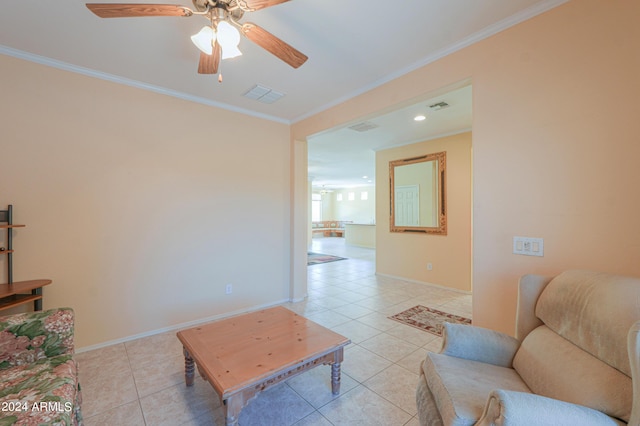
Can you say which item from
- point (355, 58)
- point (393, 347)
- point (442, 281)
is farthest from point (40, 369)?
point (442, 281)

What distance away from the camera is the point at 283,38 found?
2.11 metres

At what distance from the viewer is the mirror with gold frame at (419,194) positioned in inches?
187

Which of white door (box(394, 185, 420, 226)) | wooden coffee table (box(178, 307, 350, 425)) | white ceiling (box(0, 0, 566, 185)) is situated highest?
white ceiling (box(0, 0, 566, 185))

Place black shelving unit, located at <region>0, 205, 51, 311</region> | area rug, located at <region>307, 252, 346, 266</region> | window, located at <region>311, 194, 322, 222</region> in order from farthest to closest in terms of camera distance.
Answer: window, located at <region>311, 194, 322, 222</region> → area rug, located at <region>307, 252, 346, 266</region> → black shelving unit, located at <region>0, 205, 51, 311</region>

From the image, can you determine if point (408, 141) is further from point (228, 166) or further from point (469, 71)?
point (228, 166)

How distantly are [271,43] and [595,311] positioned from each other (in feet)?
7.04

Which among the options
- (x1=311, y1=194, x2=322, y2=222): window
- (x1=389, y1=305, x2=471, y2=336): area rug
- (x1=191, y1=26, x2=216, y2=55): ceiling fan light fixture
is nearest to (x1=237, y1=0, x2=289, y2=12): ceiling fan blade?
(x1=191, y1=26, x2=216, y2=55): ceiling fan light fixture

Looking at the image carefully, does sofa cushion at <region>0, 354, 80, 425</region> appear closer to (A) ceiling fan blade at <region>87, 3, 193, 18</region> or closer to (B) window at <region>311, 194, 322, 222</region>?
(A) ceiling fan blade at <region>87, 3, 193, 18</region>

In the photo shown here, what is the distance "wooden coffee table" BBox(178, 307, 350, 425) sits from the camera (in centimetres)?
143

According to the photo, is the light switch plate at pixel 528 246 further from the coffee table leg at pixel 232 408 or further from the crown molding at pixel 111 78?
the crown molding at pixel 111 78

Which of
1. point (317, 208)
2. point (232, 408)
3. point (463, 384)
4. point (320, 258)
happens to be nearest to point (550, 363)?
point (463, 384)

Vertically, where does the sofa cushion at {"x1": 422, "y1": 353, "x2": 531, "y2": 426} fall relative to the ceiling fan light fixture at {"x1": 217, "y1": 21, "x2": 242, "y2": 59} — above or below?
below

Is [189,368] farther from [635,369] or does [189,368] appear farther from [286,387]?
[635,369]

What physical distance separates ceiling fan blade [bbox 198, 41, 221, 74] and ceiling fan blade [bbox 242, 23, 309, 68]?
0.87ft
